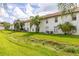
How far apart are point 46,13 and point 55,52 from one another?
39cm

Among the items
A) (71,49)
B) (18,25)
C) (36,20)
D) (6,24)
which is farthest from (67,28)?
(6,24)

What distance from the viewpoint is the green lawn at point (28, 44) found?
2.08 m

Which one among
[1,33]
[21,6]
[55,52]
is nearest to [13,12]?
[21,6]

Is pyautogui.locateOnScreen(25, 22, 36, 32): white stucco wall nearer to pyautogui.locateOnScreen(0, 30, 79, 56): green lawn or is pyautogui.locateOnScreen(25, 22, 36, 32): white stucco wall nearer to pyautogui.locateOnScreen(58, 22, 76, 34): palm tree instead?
pyautogui.locateOnScreen(0, 30, 79, 56): green lawn

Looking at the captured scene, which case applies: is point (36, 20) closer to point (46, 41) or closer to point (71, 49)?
point (46, 41)

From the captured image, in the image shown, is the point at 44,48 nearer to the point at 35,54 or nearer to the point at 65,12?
the point at 35,54

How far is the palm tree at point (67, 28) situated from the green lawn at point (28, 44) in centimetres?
5

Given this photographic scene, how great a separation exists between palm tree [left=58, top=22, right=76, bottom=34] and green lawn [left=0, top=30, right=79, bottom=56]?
48 millimetres

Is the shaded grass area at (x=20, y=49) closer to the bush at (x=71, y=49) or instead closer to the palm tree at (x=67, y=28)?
the bush at (x=71, y=49)

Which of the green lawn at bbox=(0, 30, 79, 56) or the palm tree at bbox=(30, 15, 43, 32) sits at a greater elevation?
the palm tree at bbox=(30, 15, 43, 32)

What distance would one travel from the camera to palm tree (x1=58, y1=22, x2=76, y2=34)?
2.10m

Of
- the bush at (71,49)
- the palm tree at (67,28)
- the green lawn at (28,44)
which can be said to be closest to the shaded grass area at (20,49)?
the green lawn at (28,44)

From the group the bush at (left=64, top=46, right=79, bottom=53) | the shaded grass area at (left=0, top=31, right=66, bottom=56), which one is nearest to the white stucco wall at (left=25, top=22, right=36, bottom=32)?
the shaded grass area at (left=0, top=31, right=66, bottom=56)

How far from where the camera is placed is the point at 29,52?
209 cm
